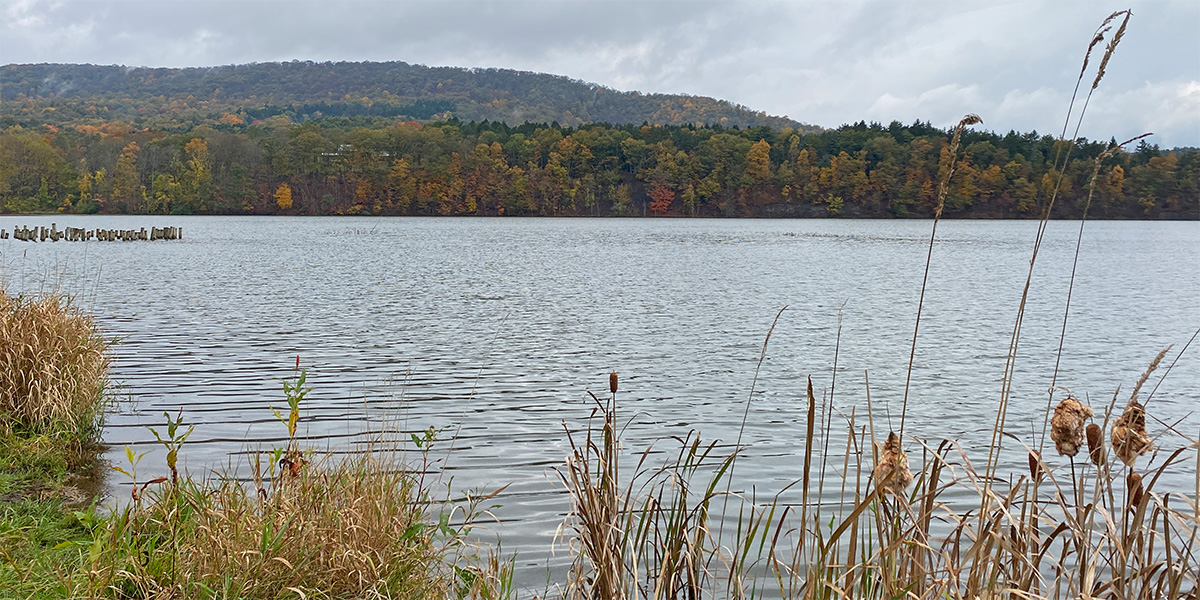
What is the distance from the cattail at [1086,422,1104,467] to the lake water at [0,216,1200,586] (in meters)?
3.75

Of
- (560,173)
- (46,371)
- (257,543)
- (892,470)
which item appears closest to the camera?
(892,470)

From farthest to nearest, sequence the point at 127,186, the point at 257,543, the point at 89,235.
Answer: the point at 127,186, the point at 89,235, the point at 257,543

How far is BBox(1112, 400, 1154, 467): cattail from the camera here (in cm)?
243

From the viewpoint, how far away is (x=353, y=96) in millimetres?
183625

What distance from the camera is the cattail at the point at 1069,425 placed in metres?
2.36

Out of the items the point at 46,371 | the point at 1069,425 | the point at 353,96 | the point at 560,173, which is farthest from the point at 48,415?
the point at 353,96

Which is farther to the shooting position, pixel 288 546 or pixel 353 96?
pixel 353 96

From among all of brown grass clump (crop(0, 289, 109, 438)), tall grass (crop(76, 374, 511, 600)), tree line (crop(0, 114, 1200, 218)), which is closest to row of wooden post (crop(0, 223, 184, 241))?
brown grass clump (crop(0, 289, 109, 438))

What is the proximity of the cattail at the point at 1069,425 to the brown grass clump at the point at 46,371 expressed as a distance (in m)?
7.31

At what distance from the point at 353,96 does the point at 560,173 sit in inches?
3222

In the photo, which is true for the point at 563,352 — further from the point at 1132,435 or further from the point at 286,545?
the point at 1132,435

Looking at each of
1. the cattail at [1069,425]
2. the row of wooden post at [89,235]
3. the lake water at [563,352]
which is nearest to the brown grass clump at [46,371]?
the lake water at [563,352]

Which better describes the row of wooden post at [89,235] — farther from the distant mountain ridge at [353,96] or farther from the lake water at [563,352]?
the distant mountain ridge at [353,96]

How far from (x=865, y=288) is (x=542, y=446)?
63.6 ft
